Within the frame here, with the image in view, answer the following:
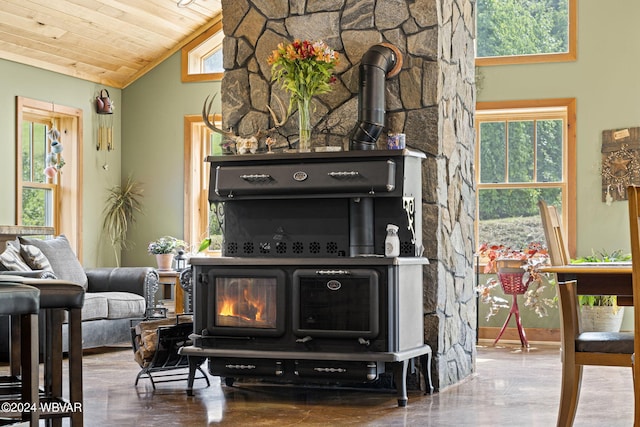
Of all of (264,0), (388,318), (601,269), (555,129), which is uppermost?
(264,0)

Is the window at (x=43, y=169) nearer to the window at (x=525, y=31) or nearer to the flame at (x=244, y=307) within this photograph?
the flame at (x=244, y=307)

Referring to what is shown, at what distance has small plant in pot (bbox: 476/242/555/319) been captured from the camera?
8.46 meters

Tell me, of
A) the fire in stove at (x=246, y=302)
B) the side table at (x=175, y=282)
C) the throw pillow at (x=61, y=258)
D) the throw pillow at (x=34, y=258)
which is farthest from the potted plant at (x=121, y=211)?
the fire in stove at (x=246, y=302)

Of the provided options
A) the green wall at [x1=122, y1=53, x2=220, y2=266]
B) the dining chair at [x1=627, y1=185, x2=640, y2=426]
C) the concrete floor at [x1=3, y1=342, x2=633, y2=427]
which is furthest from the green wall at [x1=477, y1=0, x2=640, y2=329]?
the dining chair at [x1=627, y1=185, x2=640, y2=426]

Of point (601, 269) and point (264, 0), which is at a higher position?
point (264, 0)

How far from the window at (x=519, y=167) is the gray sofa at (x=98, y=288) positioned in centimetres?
319

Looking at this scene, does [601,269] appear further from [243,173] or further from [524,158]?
[524,158]

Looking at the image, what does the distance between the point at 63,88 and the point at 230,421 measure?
544 centimetres

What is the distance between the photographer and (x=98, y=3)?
8.86m

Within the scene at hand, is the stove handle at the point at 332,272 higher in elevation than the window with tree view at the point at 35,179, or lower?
lower

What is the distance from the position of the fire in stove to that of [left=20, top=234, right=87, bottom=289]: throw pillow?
2.72 metres

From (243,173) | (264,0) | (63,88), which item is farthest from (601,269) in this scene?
(63,88)

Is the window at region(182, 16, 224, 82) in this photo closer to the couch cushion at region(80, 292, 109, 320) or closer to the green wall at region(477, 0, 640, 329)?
the couch cushion at region(80, 292, 109, 320)

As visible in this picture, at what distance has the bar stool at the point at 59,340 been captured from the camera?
371 centimetres
